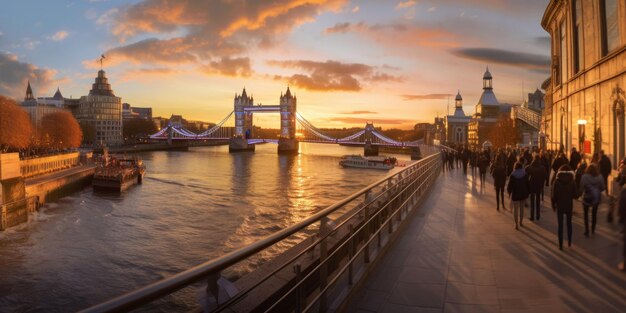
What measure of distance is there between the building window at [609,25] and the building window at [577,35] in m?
2.85

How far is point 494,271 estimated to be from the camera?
508 centimetres

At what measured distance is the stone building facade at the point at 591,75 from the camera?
41.5ft

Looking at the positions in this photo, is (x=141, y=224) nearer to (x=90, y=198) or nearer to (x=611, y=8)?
(x=90, y=198)

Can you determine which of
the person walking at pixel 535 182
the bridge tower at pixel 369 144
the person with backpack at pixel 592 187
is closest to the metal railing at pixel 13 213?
the person walking at pixel 535 182

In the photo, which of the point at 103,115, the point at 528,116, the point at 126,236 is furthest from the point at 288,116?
the point at 126,236

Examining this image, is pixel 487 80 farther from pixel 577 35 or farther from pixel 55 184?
pixel 55 184

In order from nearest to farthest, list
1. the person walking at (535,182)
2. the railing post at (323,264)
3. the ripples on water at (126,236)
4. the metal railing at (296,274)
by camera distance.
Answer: the metal railing at (296,274) → the railing post at (323,264) → the person walking at (535,182) → the ripples on water at (126,236)

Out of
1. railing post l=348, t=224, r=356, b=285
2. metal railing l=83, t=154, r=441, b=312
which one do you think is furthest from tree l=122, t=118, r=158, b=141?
railing post l=348, t=224, r=356, b=285

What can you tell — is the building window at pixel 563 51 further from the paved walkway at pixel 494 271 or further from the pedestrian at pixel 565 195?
the pedestrian at pixel 565 195

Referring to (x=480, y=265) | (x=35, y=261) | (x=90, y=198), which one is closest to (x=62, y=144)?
(x=90, y=198)

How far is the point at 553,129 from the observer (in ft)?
75.7

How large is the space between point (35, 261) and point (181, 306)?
8.34m

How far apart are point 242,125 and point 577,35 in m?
126

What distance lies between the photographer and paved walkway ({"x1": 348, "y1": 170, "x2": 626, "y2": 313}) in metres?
4.09
